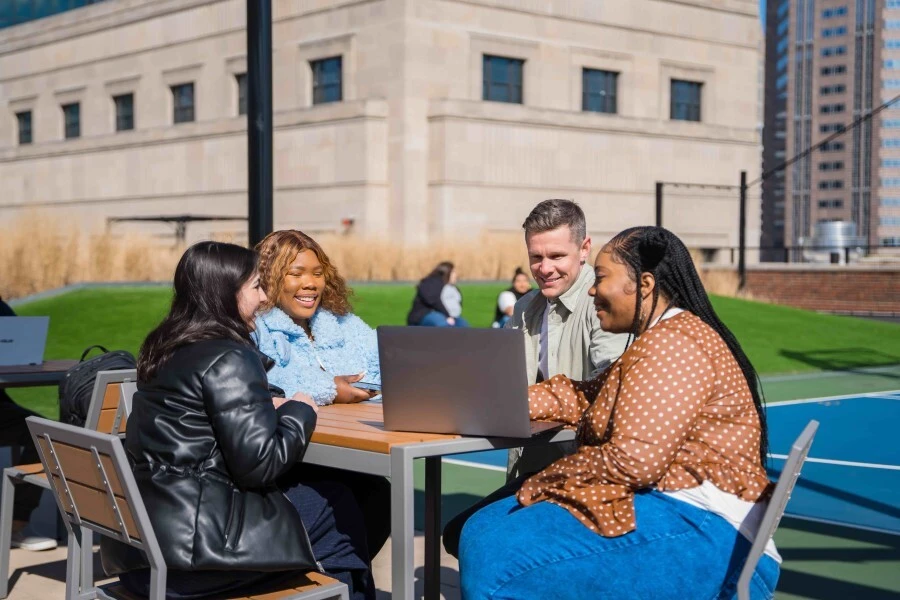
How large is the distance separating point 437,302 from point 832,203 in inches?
6511

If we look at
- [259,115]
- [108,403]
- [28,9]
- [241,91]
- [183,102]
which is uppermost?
[28,9]

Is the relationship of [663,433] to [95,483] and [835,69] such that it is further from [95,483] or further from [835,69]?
[835,69]

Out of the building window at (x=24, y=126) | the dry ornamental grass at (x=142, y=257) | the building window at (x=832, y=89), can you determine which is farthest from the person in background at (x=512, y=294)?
the building window at (x=832, y=89)

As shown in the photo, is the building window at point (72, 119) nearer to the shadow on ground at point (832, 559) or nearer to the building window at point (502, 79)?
the building window at point (502, 79)

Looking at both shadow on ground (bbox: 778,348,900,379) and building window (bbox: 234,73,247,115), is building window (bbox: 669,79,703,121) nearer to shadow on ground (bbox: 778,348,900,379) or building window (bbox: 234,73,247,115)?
building window (bbox: 234,73,247,115)

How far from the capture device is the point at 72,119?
49.2 metres

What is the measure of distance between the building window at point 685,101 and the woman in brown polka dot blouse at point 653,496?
137ft

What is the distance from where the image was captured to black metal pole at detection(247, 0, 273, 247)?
282 inches

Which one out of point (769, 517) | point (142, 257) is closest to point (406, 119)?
point (142, 257)

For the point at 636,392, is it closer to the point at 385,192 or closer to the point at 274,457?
the point at 274,457

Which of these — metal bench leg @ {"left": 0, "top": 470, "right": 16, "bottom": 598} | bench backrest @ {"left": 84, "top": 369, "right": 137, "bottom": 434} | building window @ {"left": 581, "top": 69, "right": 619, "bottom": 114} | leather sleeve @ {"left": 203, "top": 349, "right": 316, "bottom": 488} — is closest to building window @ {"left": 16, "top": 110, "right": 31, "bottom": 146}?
building window @ {"left": 581, "top": 69, "right": 619, "bottom": 114}

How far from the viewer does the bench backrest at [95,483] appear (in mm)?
3848

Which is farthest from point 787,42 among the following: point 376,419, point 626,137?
point 376,419

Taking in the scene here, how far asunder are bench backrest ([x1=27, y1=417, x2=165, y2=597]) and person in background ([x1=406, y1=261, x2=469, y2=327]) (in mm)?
13034
